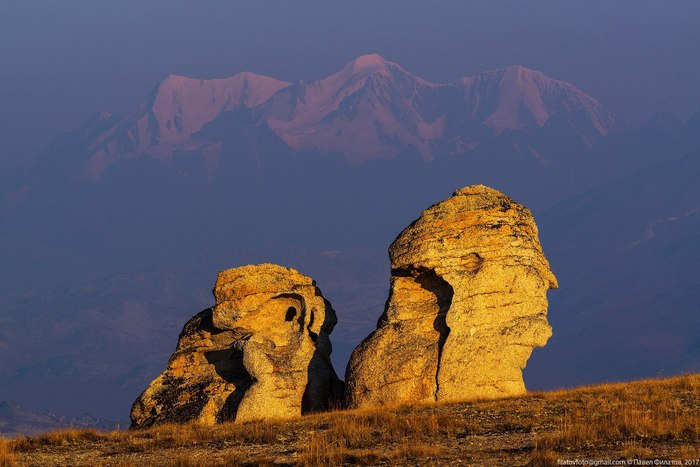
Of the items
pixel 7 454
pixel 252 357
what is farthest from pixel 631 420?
pixel 252 357

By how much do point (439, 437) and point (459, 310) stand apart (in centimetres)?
955

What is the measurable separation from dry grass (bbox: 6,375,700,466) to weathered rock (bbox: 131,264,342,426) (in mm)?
3236

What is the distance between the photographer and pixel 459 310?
3325 centimetres

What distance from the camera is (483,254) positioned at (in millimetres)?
33656

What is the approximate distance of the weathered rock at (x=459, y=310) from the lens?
32.2 metres

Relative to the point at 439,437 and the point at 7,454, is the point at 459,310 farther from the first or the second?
the point at 7,454

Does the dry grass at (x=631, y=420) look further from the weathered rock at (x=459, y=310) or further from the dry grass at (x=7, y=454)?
the dry grass at (x=7, y=454)

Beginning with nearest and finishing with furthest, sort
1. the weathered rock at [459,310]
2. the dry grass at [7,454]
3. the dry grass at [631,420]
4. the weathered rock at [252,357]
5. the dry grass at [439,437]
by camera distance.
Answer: the dry grass at [439,437]
the dry grass at [631,420]
the dry grass at [7,454]
the weathered rock at [459,310]
the weathered rock at [252,357]

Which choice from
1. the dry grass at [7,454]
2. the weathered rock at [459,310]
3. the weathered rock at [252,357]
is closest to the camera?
the dry grass at [7,454]

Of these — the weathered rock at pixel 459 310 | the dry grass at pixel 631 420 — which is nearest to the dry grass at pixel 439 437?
the dry grass at pixel 631 420

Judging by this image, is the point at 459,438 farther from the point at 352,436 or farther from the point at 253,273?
the point at 253,273

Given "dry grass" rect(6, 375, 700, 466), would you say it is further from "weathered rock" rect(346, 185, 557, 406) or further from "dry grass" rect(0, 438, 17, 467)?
"weathered rock" rect(346, 185, 557, 406)

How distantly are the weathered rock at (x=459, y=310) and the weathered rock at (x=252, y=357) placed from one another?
6.56ft

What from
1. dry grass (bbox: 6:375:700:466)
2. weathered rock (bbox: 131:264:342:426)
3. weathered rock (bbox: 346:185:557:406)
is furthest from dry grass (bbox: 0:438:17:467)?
weathered rock (bbox: 346:185:557:406)
